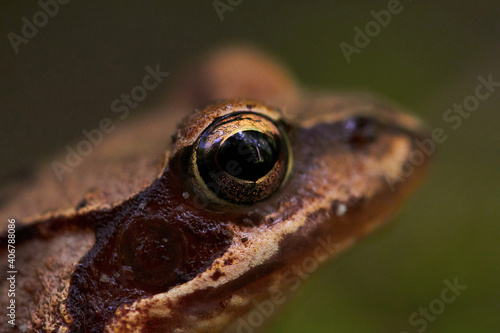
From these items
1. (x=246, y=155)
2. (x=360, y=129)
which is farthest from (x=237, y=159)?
(x=360, y=129)

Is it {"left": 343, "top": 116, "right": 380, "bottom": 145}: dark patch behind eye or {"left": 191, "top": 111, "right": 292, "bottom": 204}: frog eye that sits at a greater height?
{"left": 191, "top": 111, "right": 292, "bottom": 204}: frog eye

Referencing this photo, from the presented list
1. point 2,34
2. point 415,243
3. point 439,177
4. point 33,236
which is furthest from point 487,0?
point 2,34

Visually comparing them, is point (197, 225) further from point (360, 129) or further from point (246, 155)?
point (360, 129)

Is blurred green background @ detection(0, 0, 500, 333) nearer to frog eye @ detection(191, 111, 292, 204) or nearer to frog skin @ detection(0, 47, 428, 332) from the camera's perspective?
frog skin @ detection(0, 47, 428, 332)

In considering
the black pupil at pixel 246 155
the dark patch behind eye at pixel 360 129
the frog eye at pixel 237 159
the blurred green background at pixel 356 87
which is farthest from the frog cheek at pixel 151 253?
the blurred green background at pixel 356 87

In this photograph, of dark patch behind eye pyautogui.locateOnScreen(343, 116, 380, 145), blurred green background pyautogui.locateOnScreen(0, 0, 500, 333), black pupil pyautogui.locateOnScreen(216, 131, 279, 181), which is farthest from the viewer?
blurred green background pyautogui.locateOnScreen(0, 0, 500, 333)

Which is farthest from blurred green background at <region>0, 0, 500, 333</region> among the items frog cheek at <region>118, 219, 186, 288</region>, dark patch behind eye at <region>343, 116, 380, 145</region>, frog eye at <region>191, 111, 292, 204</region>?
frog cheek at <region>118, 219, 186, 288</region>

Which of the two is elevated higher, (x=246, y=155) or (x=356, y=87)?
(x=246, y=155)
